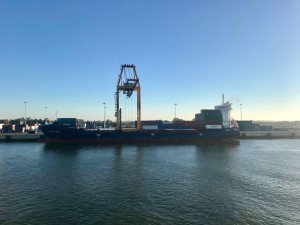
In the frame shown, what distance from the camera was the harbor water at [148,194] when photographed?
54.2 feet

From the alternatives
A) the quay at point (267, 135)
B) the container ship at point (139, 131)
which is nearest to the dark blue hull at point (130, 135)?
the container ship at point (139, 131)

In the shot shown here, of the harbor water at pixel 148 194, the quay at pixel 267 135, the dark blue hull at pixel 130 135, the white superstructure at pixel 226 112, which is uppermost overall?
the white superstructure at pixel 226 112

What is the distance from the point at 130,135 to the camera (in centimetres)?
7006

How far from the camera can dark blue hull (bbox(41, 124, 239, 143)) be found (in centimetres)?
6550

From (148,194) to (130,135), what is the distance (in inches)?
1928

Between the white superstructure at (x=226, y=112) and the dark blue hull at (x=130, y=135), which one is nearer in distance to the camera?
the dark blue hull at (x=130, y=135)

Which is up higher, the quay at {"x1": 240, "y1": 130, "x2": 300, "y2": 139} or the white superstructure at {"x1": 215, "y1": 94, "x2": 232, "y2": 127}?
the white superstructure at {"x1": 215, "y1": 94, "x2": 232, "y2": 127}

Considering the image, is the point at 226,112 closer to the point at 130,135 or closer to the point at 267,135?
the point at 267,135

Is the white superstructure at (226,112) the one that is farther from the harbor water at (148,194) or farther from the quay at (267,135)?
the harbor water at (148,194)

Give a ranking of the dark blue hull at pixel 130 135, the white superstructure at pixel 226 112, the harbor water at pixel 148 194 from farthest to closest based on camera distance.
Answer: the white superstructure at pixel 226 112, the dark blue hull at pixel 130 135, the harbor water at pixel 148 194

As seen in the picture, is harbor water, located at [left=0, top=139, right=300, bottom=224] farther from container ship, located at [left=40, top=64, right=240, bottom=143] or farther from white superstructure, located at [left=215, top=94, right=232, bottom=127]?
white superstructure, located at [left=215, top=94, right=232, bottom=127]

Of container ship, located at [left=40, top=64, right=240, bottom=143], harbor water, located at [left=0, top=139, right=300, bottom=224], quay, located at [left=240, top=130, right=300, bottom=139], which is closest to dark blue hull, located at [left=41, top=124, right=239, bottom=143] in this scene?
container ship, located at [left=40, top=64, right=240, bottom=143]

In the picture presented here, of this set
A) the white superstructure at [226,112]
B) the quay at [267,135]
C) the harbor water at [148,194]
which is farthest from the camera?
the quay at [267,135]

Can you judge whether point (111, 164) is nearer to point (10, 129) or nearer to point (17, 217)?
point (17, 217)
